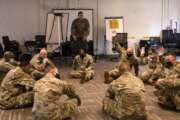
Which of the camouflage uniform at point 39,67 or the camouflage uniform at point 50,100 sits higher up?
the camouflage uniform at point 39,67

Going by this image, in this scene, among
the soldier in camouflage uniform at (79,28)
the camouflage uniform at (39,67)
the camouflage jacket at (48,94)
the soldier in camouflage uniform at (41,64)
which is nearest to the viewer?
the camouflage jacket at (48,94)

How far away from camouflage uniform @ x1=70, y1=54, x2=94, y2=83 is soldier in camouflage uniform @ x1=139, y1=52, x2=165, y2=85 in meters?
1.38

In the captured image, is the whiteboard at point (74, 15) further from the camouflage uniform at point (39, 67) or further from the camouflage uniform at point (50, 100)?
the camouflage uniform at point (50, 100)

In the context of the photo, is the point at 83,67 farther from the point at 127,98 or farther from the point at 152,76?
the point at 127,98

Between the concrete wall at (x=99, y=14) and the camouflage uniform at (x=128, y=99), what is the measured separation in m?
7.88

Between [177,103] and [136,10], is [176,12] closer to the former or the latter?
[136,10]

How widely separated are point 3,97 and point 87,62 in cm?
337

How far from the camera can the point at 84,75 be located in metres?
8.48

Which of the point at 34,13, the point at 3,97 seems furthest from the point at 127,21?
the point at 3,97

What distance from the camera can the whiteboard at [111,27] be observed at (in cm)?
1241

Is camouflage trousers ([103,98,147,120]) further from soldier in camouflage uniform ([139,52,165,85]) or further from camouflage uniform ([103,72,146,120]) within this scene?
soldier in camouflage uniform ([139,52,165,85])

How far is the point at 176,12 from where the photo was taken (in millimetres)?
13578

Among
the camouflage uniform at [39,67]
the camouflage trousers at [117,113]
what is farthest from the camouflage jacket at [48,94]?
the camouflage uniform at [39,67]

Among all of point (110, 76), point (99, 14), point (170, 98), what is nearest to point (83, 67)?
point (110, 76)
